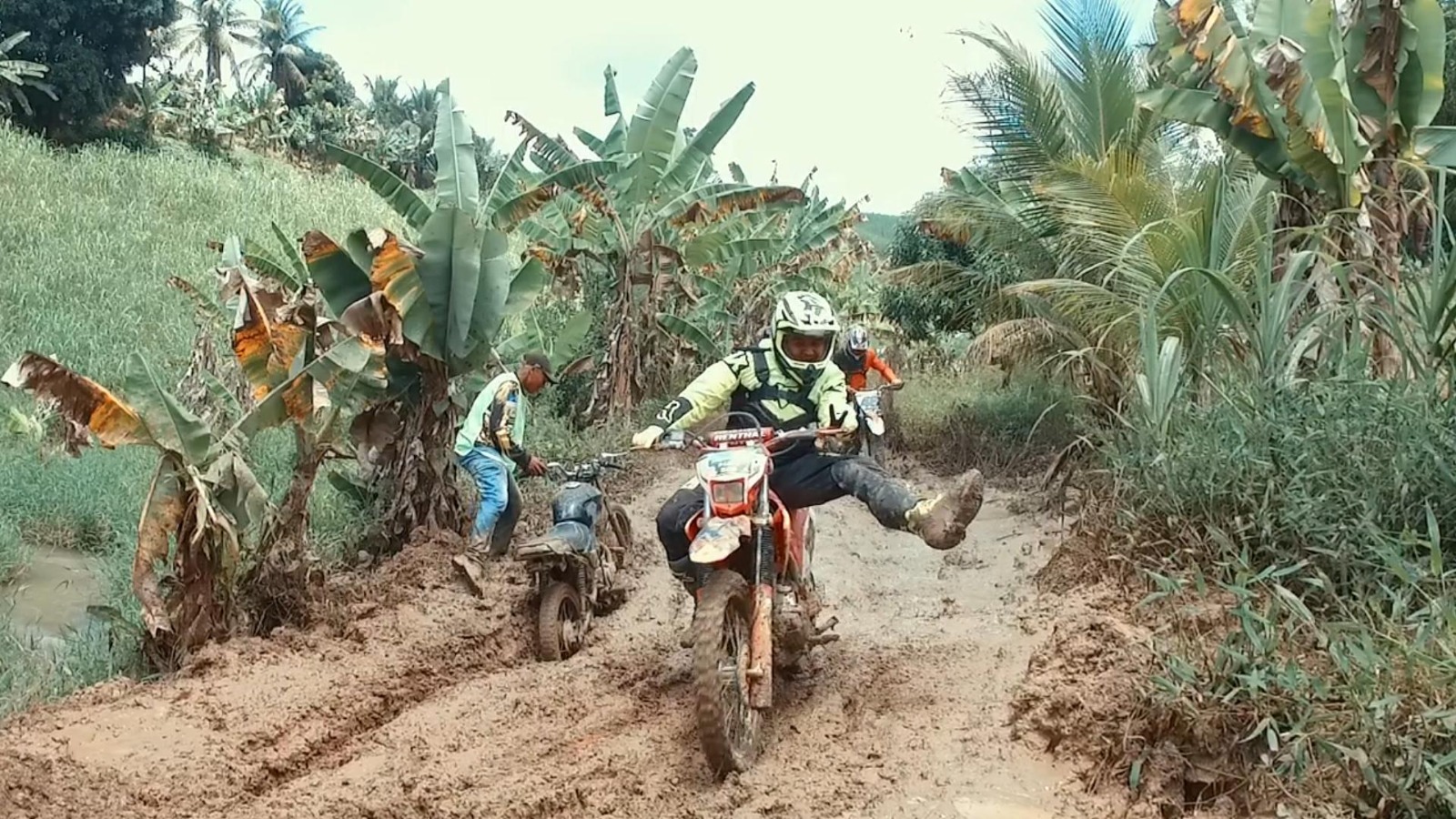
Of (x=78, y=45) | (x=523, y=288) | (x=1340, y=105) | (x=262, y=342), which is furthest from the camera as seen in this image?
(x=78, y=45)

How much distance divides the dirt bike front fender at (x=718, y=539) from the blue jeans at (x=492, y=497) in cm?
325

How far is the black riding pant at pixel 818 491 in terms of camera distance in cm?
498

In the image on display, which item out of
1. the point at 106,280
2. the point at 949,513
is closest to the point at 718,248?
the point at 949,513

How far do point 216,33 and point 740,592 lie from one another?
5249 centimetres

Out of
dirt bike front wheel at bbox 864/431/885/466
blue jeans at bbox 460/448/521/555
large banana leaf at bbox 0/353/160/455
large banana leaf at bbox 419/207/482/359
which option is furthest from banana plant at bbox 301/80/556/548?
dirt bike front wheel at bbox 864/431/885/466

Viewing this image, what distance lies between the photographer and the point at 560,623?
6.48m

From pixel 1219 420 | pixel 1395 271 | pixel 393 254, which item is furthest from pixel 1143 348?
pixel 393 254

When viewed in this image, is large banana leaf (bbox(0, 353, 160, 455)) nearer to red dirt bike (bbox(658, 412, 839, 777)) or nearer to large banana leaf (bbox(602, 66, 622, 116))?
red dirt bike (bbox(658, 412, 839, 777))

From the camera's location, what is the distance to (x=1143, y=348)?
544 centimetres

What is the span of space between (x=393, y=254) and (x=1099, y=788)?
16.5 ft

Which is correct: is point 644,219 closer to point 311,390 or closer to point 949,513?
point 311,390

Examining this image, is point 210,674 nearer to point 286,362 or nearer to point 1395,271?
point 286,362

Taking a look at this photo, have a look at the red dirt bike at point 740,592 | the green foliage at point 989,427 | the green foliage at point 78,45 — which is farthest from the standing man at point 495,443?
the green foliage at point 78,45

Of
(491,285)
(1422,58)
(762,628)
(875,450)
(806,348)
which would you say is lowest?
(875,450)
